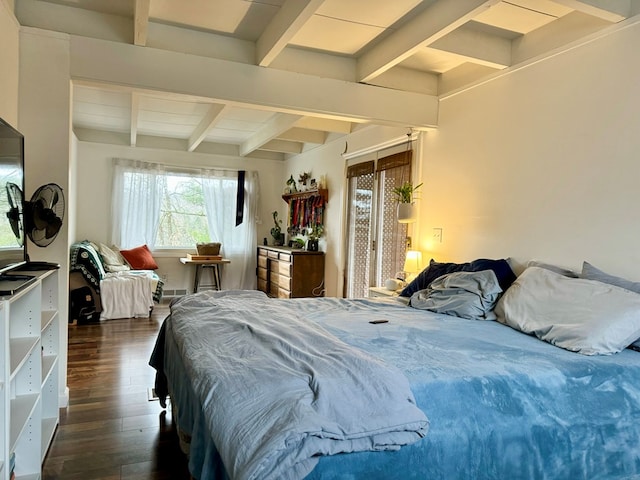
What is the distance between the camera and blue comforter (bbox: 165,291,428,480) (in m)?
1.19

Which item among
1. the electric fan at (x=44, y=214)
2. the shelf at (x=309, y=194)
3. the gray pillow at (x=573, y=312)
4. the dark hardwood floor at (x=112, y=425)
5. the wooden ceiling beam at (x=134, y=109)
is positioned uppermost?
the wooden ceiling beam at (x=134, y=109)

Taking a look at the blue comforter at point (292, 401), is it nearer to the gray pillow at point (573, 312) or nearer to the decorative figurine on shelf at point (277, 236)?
the gray pillow at point (573, 312)

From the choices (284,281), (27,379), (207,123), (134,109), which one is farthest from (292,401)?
(284,281)

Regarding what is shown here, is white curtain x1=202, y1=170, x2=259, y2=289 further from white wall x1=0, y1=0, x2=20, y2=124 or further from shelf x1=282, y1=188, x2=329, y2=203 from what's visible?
white wall x1=0, y1=0, x2=20, y2=124

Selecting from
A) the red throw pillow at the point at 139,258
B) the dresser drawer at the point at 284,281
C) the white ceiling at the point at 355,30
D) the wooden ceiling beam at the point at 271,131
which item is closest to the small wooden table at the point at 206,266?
the red throw pillow at the point at 139,258

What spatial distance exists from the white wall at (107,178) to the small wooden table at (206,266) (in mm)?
212

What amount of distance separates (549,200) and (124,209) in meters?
5.81

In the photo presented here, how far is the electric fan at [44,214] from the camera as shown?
236 centimetres

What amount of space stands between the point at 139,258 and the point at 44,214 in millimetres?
4075

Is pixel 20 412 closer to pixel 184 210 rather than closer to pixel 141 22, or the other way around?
pixel 141 22

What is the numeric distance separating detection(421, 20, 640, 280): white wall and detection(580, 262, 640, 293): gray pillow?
0.32 ft

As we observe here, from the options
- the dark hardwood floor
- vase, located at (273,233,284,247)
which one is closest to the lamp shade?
the dark hardwood floor

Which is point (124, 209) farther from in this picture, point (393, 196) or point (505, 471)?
point (505, 471)

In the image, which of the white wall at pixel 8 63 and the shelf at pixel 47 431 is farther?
the white wall at pixel 8 63
